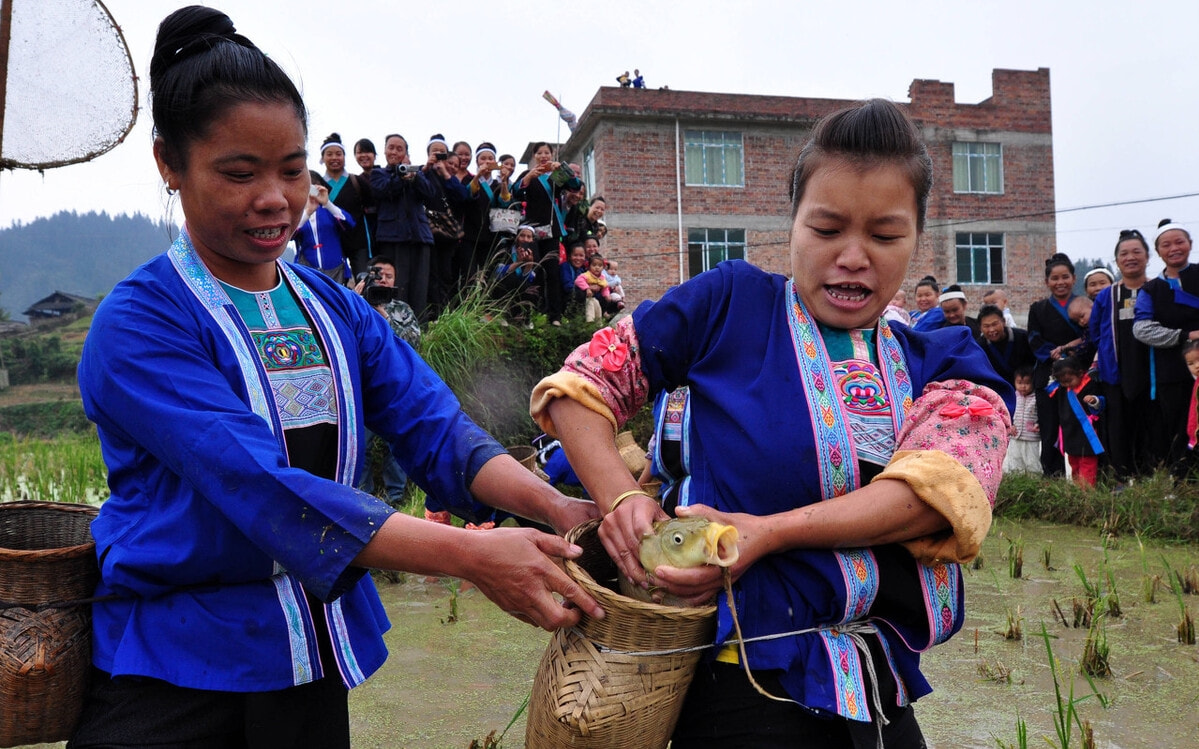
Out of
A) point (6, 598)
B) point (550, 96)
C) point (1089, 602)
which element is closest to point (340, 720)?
point (6, 598)

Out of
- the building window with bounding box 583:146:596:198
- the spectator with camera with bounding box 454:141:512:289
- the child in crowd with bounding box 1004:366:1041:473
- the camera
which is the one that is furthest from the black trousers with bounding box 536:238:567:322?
the building window with bounding box 583:146:596:198

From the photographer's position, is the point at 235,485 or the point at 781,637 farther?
the point at 781,637

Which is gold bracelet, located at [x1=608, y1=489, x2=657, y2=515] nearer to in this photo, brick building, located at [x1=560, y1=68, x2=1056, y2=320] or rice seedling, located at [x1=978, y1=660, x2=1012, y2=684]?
rice seedling, located at [x1=978, y1=660, x2=1012, y2=684]

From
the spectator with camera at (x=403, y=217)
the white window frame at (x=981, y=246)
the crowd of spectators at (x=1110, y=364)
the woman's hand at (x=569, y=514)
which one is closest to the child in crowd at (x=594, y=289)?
the spectator with camera at (x=403, y=217)

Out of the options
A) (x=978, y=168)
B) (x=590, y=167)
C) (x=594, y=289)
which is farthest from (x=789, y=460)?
(x=978, y=168)

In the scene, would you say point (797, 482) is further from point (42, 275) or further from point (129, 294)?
point (42, 275)

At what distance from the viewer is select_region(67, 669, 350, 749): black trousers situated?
1523 mm

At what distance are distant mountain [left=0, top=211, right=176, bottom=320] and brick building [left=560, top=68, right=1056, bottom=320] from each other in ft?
245

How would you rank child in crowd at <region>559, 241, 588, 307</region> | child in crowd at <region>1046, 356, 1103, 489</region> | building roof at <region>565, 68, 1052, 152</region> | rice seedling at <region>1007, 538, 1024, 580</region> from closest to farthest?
rice seedling at <region>1007, 538, 1024, 580</region>
child in crowd at <region>1046, 356, 1103, 489</region>
child in crowd at <region>559, 241, 588, 307</region>
building roof at <region>565, 68, 1052, 152</region>

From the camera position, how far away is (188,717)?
154cm

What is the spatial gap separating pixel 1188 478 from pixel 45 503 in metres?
7.32

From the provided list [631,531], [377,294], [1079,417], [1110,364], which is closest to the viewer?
[631,531]

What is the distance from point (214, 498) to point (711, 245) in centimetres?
1990

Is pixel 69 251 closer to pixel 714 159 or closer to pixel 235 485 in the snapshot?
pixel 714 159
